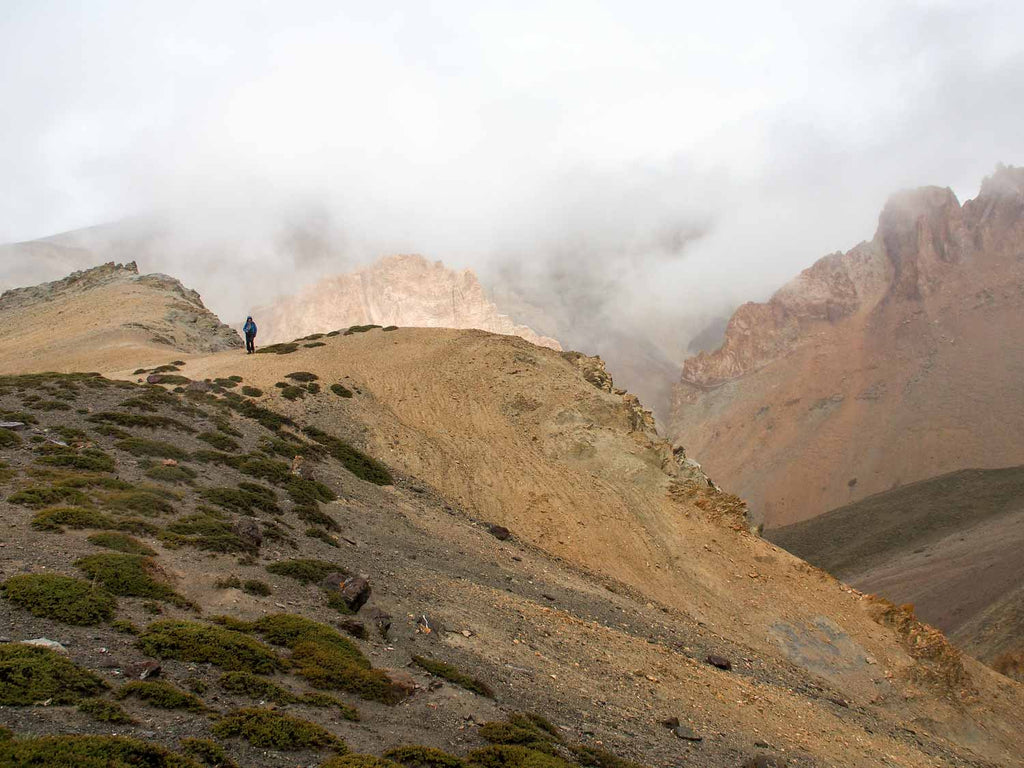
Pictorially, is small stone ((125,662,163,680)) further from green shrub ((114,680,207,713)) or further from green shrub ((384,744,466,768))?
green shrub ((384,744,466,768))

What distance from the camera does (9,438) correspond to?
21.1m

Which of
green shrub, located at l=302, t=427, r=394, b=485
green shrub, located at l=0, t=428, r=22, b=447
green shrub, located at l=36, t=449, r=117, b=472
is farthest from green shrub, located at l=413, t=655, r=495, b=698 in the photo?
green shrub, located at l=302, t=427, r=394, b=485

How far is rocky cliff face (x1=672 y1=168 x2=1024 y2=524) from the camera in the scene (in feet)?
427

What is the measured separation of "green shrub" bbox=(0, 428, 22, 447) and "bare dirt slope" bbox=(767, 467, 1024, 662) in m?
60.5

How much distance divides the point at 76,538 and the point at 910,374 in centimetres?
16151

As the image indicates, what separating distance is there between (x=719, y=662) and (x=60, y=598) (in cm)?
2012

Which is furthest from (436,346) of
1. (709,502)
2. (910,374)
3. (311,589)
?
(910,374)

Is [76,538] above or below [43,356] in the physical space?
below

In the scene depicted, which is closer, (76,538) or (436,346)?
(76,538)

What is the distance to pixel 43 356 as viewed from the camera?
50.1 metres

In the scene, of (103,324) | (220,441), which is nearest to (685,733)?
(220,441)

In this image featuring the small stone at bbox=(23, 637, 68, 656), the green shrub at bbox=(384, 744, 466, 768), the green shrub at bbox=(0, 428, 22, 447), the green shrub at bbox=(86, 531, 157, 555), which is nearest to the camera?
the green shrub at bbox=(384, 744, 466, 768)

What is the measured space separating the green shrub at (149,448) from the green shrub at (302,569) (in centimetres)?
840

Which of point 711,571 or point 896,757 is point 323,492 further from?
point 896,757
